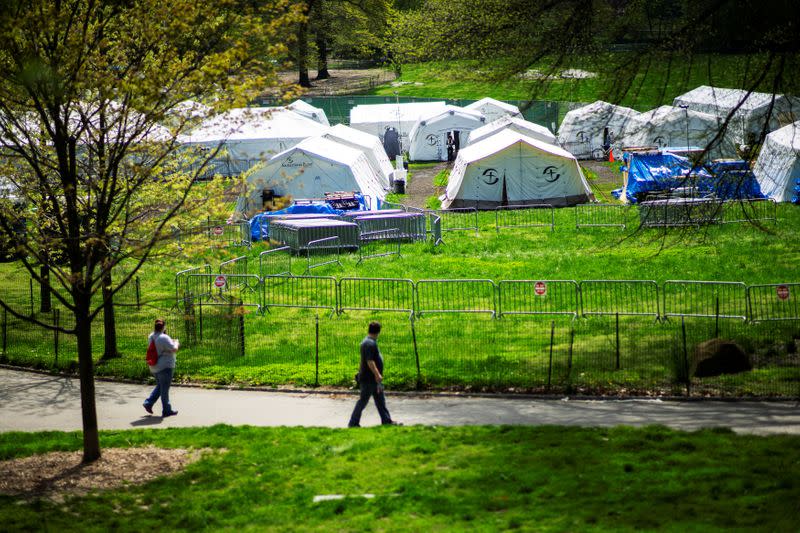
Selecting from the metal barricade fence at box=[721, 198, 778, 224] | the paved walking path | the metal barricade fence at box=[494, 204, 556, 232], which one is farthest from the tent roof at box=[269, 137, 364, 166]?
the paved walking path

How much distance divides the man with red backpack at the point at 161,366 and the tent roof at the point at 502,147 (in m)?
23.4

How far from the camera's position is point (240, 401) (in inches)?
631

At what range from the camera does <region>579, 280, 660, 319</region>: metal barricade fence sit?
20.6 metres

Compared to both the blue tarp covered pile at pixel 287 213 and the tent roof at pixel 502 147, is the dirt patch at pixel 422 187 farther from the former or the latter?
the blue tarp covered pile at pixel 287 213

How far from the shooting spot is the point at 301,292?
2364cm

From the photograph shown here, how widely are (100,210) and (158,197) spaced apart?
6.10m

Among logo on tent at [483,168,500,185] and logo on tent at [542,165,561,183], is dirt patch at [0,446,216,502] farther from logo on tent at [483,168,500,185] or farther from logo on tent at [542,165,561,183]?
logo on tent at [542,165,561,183]

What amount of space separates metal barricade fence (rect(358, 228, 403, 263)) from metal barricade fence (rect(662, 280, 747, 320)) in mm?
9167

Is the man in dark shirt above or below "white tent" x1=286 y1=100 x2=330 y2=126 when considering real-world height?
below

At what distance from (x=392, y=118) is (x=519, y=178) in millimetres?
18882

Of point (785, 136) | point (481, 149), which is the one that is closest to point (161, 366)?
point (481, 149)

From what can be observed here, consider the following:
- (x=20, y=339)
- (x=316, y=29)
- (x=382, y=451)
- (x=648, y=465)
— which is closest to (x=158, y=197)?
(x=20, y=339)

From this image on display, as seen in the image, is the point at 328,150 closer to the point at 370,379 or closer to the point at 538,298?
the point at 538,298

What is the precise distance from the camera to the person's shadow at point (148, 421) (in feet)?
48.7
